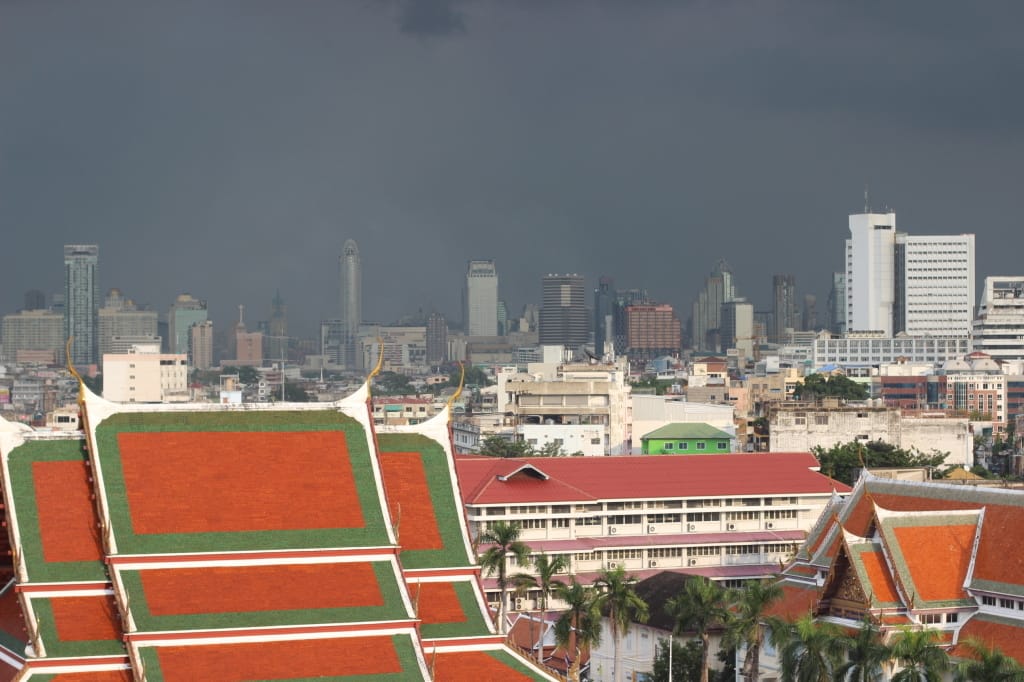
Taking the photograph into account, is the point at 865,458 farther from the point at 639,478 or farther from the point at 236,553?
the point at 236,553

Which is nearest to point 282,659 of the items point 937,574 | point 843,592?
point 843,592

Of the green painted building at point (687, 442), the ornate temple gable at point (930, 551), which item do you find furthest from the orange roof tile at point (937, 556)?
the green painted building at point (687, 442)

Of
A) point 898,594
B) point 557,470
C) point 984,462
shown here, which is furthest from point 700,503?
point 984,462

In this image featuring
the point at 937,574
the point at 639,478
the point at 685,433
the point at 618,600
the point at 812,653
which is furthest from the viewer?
the point at 685,433

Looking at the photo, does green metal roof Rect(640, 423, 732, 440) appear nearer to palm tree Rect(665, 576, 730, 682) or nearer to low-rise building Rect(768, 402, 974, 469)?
low-rise building Rect(768, 402, 974, 469)

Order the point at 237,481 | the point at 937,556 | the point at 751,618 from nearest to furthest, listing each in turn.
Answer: the point at 237,481 < the point at 751,618 < the point at 937,556

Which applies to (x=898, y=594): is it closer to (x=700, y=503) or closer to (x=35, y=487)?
(x=35, y=487)

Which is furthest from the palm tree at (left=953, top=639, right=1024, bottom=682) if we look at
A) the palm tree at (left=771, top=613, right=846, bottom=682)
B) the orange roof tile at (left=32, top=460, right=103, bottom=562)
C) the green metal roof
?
the green metal roof
